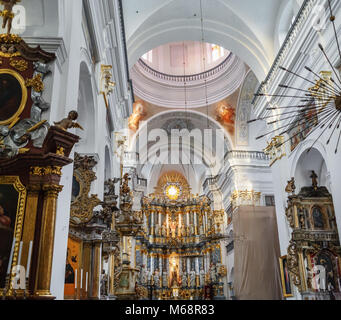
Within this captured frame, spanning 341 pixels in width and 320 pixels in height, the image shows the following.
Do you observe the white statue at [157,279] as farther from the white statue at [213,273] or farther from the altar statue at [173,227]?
the white statue at [213,273]

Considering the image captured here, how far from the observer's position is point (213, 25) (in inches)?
472

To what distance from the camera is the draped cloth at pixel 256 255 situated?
473 inches

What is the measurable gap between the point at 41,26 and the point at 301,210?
6.80 meters

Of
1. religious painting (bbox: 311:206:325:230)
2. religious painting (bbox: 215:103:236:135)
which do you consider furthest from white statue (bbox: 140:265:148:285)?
religious painting (bbox: 311:206:325:230)

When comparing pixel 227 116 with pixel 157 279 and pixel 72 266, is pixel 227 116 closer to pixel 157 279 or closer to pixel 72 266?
pixel 157 279

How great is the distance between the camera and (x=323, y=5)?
7.12 m

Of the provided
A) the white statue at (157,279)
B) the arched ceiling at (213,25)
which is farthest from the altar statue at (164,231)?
the arched ceiling at (213,25)

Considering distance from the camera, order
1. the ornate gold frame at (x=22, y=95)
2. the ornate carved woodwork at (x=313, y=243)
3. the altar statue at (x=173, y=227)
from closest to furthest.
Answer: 1. the ornate gold frame at (x=22, y=95)
2. the ornate carved woodwork at (x=313, y=243)
3. the altar statue at (x=173, y=227)

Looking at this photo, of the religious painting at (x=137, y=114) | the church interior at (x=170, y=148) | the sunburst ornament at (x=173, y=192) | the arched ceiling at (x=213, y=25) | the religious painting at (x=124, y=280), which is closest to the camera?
the church interior at (x=170, y=148)

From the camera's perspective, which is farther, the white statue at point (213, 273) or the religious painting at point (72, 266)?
the white statue at point (213, 273)

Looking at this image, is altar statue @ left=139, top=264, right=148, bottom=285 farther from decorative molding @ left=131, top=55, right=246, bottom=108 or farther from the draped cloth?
decorative molding @ left=131, top=55, right=246, bottom=108

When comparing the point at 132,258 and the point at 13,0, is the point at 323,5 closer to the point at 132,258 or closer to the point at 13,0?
the point at 13,0

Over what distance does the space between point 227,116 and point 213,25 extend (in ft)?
18.4

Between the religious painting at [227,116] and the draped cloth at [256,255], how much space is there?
489 centimetres
